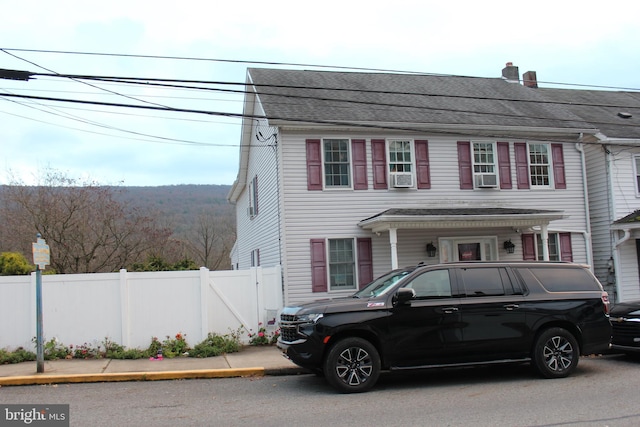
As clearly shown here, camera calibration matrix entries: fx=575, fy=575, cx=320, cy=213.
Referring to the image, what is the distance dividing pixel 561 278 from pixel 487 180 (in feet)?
25.2

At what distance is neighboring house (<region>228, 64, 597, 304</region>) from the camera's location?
49.9ft

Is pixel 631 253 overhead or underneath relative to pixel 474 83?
underneath

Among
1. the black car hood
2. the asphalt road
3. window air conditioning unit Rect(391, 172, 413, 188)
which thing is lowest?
the asphalt road

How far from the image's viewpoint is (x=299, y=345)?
8453 mm

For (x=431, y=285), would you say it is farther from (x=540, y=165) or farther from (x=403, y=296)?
(x=540, y=165)

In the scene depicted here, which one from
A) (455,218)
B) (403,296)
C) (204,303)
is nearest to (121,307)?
(204,303)

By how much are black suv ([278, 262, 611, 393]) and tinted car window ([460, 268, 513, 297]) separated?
2 centimetres

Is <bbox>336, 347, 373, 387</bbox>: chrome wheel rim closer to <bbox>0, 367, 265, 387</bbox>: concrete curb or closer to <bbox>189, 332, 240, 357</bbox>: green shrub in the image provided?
<bbox>0, 367, 265, 387</bbox>: concrete curb

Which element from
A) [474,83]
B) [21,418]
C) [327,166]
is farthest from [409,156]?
[21,418]

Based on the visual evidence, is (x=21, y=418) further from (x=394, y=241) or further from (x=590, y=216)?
(x=590, y=216)

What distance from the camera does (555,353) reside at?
30.1ft

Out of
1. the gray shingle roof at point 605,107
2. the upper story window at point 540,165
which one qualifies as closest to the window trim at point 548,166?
the upper story window at point 540,165

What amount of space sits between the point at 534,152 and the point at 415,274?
10366 millimetres

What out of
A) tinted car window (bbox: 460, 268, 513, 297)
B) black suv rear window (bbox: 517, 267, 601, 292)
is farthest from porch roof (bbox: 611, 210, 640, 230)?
tinted car window (bbox: 460, 268, 513, 297)
